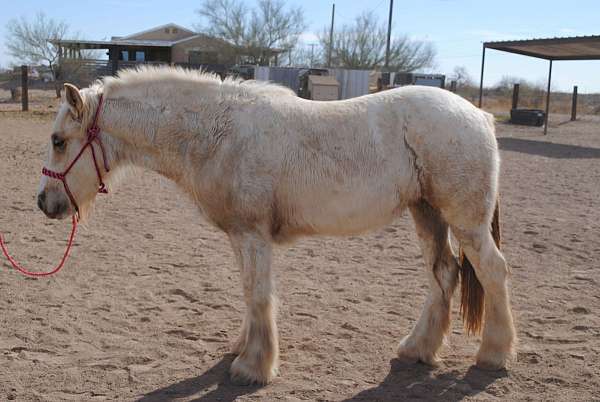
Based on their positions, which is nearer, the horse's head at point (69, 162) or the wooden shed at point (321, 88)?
the horse's head at point (69, 162)

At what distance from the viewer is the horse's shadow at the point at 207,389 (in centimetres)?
358

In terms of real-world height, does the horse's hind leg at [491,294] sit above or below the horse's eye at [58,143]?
below

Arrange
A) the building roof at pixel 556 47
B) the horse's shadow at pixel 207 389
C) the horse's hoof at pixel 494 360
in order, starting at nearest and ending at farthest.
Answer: the horse's shadow at pixel 207 389 → the horse's hoof at pixel 494 360 → the building roof at pixel 556 47

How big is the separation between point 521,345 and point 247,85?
2855mm

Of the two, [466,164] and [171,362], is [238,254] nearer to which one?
[171,362]

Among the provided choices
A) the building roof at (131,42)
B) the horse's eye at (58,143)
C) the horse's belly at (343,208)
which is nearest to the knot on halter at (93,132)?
the horse's eye at (58,143)

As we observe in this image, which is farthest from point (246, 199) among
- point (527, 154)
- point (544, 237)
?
point (527, 154)

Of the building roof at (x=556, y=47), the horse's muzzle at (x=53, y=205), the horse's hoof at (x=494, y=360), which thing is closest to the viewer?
the horse's muzzle at (x=53, y=205)

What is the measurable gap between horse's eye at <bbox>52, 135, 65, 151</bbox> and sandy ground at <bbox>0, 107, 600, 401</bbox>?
1.46 meters

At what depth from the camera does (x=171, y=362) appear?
405 centimetres

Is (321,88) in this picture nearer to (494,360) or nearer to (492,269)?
(492,269)

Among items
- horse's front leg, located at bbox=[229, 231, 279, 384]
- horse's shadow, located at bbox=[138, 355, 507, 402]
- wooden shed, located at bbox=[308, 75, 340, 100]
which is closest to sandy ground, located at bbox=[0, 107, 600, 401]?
horse's shadow, located at bbox=[138, 355, 507, 402]

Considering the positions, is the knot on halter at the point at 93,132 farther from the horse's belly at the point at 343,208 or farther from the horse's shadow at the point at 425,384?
the horse's shadow at the point at 425,384

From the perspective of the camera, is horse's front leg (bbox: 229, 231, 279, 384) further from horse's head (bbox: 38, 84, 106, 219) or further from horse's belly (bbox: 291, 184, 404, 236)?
horse's head (bbox: 38, 84, 106, 219)
